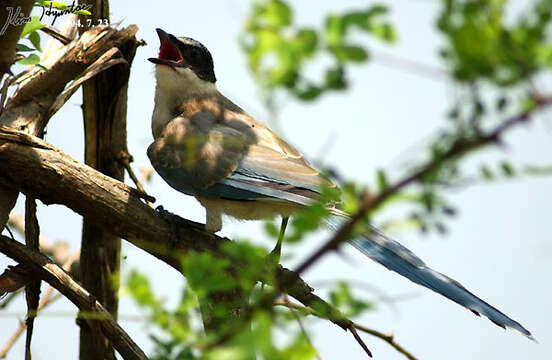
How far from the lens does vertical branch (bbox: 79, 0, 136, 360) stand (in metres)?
3.82

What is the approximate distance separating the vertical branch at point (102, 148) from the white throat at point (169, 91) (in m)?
0.62

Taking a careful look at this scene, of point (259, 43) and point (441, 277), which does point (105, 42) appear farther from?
point (259, 43)

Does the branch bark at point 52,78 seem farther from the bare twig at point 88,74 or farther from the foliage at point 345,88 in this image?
the foliage at point 345,88

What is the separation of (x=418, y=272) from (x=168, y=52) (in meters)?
2.28

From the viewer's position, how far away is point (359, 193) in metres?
1.11

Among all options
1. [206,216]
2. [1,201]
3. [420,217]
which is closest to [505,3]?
[420,217]

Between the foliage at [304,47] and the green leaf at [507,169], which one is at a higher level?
the foliage at [304,47]

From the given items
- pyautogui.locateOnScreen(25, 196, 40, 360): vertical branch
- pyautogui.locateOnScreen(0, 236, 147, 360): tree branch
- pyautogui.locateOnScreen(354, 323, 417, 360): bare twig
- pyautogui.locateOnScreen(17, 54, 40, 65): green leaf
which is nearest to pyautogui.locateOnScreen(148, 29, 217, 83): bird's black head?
pyautogui.locateOnScreen(25, 196, 40, 360): vertical branch

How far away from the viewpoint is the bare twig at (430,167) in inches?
40.3

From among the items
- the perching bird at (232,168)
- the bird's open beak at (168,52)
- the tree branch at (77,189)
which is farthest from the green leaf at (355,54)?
the bird's open beak at (168,52)

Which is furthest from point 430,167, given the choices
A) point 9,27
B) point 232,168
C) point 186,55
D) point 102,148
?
point 186,55

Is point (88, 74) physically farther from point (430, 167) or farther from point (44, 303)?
point (430, 167)

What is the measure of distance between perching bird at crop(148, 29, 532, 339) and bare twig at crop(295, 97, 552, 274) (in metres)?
2.34

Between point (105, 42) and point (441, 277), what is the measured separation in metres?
1.94
